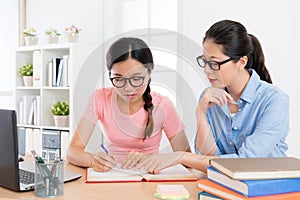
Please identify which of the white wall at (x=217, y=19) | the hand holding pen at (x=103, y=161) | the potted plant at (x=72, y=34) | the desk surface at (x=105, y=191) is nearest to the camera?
the desk surface at (x=105, y=191)

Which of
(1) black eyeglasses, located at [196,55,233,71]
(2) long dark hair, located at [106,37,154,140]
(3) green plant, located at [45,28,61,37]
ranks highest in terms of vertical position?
(3) green plant, located at [45,28,61,37]

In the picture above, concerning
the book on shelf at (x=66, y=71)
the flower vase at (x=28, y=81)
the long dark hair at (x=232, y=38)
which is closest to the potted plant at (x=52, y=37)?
the book on shelf at (x=66, y=71)

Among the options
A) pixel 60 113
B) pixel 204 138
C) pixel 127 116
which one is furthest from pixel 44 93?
pixel 204 138

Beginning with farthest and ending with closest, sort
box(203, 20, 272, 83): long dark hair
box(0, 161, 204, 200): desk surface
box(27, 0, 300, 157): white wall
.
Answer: box(27, 0, 300, 157): white wall → box(203, 20, 272, 83): long dark hair → box(0, 161, 204, 200): desk surface

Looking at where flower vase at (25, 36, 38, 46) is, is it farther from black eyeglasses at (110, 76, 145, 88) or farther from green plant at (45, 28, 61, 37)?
black eyeglasses at (110, 76, 145, 88)

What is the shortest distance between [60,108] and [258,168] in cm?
272

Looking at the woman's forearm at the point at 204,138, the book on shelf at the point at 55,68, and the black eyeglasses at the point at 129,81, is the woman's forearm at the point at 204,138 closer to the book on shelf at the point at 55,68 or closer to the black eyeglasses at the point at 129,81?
the black eyeglasses at the point at 129,81

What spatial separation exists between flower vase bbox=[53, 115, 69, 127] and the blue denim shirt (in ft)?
6.92

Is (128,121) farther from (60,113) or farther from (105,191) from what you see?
(60,113)

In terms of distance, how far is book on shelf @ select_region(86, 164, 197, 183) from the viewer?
4.23 ft

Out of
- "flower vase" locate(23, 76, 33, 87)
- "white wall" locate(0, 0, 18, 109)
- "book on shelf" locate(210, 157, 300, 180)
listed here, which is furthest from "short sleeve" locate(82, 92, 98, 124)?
"white wall" locate(0, 0, 18, 109)

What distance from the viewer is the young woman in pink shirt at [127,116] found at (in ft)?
4.35

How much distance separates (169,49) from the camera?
1.35m

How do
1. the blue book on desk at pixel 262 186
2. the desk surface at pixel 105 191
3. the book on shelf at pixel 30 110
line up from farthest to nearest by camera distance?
1. the book on shelf at pixel 30 110
2. the desk surface at pixel 105 191
3. the blue book on desk at pixel 262 186
